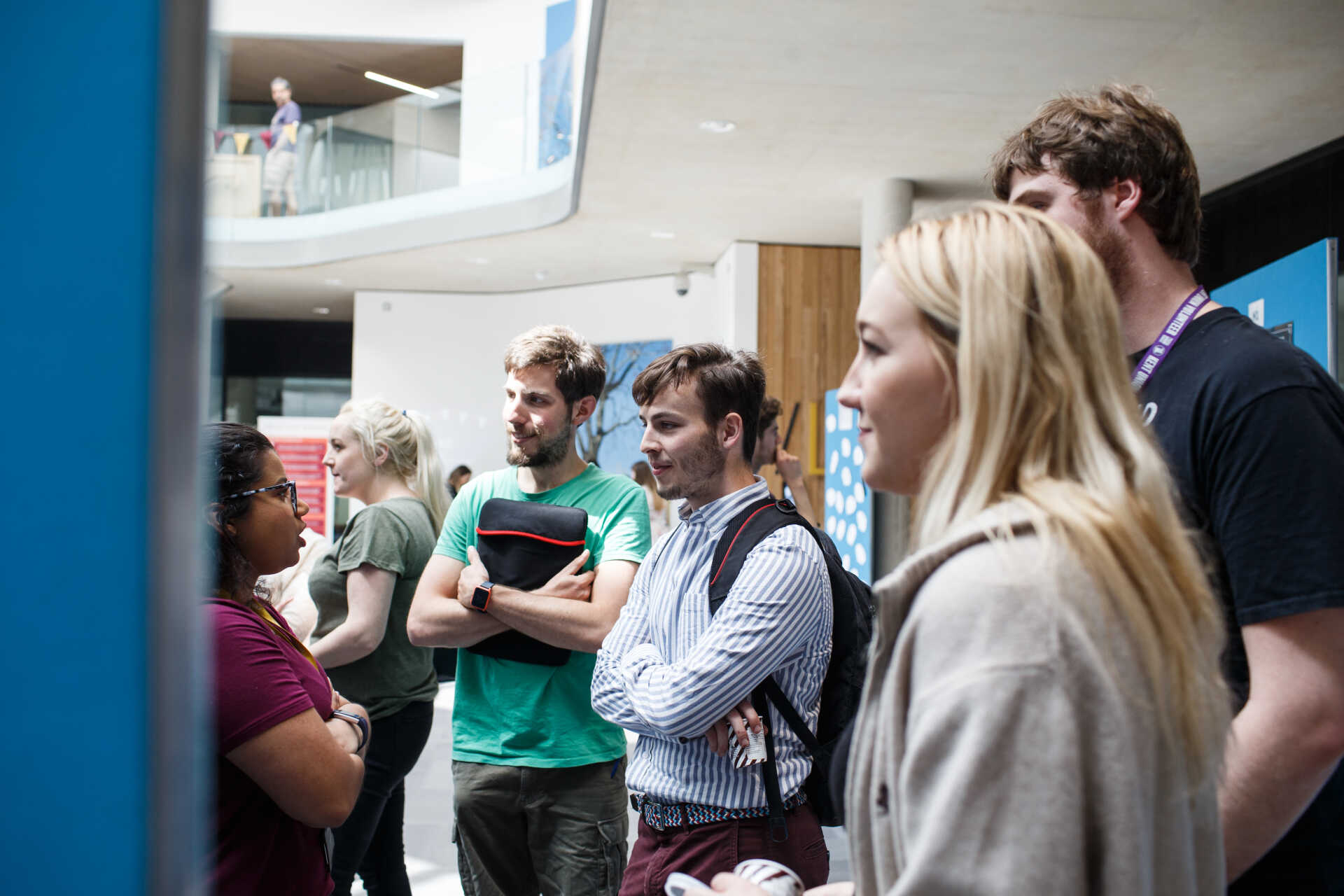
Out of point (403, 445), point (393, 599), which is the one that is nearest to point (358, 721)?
point (393, 599)

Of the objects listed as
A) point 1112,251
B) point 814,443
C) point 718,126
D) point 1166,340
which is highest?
point 718,126

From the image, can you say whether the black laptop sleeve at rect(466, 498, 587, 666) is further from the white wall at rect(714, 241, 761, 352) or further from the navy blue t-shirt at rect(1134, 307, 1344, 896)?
the white wall at rect(714, 241, 761, 352)

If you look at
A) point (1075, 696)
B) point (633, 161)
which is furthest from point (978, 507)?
point (633, 161)

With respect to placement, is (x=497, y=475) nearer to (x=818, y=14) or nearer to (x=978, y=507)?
(x=978, y=507)

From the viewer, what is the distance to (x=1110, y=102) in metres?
1.38

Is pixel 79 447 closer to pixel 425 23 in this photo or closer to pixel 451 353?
pixel 451 353

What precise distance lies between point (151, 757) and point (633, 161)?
7733 mm

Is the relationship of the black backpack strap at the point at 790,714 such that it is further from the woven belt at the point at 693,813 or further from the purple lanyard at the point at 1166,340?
the purple lanyard at the point at 1166,340

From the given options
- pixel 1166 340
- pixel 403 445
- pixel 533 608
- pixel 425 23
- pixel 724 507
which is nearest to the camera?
pixel 1166 340

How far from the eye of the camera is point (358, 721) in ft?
5.70

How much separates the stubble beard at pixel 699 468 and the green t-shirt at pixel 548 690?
1.32 feet

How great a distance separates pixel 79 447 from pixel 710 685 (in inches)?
47.9

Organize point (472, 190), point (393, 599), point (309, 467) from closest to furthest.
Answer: point (393, 599) < point (309, 467) < point (472, 190)

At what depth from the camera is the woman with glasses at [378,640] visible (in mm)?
2682
